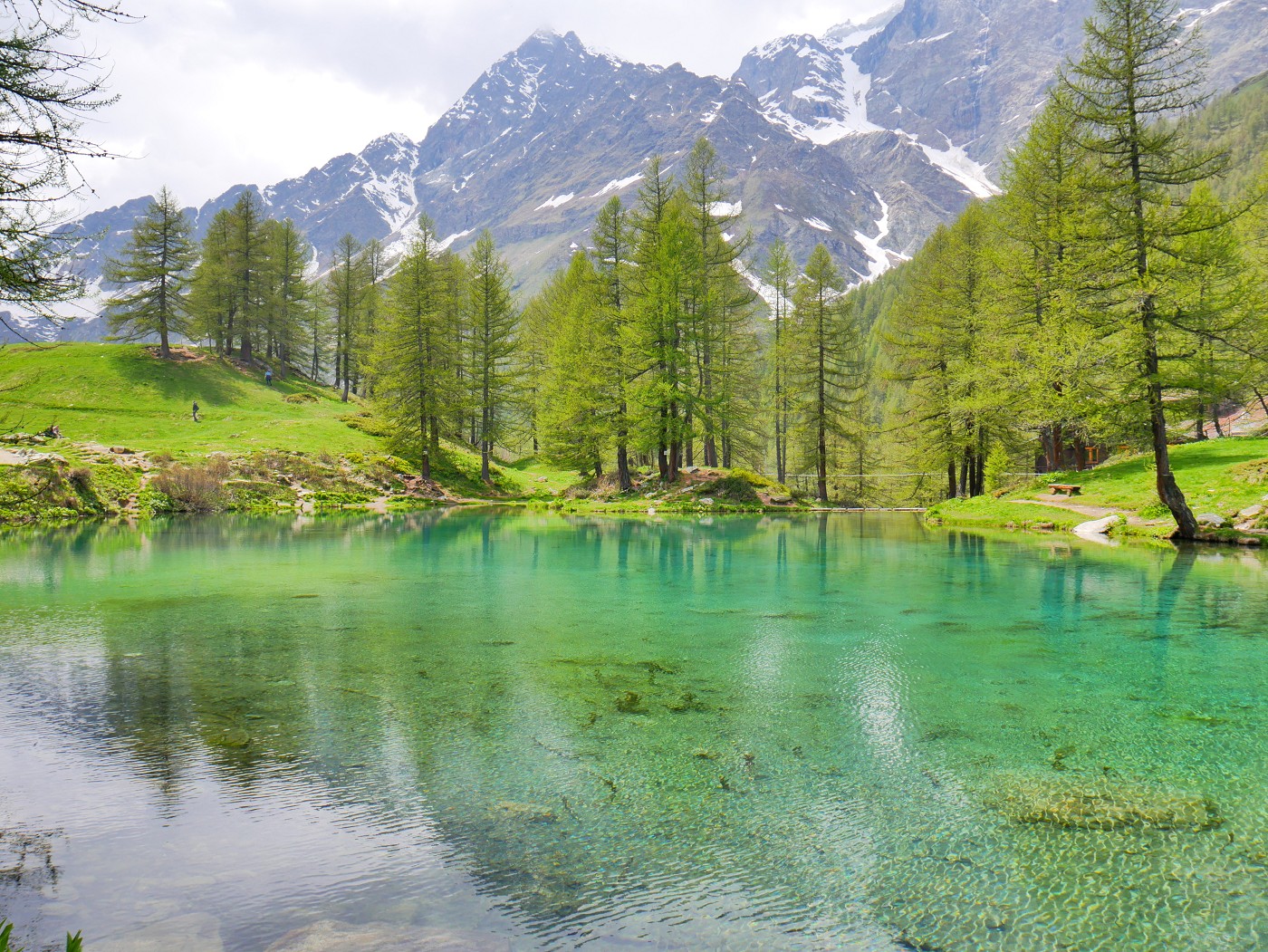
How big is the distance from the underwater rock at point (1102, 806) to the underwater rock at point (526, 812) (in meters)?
3.25

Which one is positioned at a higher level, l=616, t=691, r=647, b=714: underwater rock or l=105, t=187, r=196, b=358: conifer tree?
l=105, t=187, r=196, b=358: conifer tree

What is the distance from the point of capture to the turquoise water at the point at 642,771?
3893 millimetres

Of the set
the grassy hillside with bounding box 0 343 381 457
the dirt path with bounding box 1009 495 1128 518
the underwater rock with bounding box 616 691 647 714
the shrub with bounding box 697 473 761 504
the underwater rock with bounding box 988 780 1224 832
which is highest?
the grassy hillside with bounding box 0 343 381 457

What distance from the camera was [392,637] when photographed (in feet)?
33.6

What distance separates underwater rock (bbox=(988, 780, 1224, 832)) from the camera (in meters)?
4.85

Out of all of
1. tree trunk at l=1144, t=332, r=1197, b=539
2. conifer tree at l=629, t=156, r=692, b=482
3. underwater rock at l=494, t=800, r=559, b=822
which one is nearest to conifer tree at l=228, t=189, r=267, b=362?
conifer tree at l=629, t=156, r=692, b=482

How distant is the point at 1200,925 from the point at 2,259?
14.7 m

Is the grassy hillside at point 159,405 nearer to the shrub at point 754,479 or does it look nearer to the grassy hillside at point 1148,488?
the shrub at point 754,479

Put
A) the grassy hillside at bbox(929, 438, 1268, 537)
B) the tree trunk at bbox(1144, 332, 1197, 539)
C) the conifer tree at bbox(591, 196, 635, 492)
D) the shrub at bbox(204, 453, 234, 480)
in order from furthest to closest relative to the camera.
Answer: the conifer tree at bbox(591, 196, 635, 492) < the shrub at bbox(204, 453, 234, 480) < the grassy hillside at bbox(929, 438, 1268, 537) < the tree trunk at bbox(1144, 332, 1197, 539)

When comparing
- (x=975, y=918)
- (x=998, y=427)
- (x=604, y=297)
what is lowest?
(x=975, y=918)

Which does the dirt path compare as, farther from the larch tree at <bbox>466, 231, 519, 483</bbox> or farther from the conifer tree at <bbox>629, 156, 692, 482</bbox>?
the larch tree at <bbox>466, 231, 519, 483</bbox>

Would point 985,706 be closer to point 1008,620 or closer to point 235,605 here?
point 1008,620

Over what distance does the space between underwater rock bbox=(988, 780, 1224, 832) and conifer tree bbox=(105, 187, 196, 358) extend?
6002cm

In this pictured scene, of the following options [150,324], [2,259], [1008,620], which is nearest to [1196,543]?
[1008,620]
